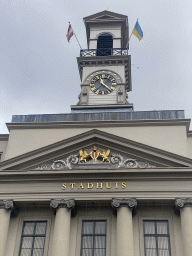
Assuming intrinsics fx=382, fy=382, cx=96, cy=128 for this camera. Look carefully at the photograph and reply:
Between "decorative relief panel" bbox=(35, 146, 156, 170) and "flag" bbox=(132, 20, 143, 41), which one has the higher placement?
"flag" bbox=(132, 20, 143, 41)

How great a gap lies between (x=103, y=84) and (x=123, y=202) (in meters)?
15.5

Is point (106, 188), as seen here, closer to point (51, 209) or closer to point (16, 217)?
point (51, 209)

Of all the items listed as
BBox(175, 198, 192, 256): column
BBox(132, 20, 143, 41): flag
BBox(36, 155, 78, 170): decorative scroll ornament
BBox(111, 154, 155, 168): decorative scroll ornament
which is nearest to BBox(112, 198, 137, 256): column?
BBox(111, 154, 155, 168): decorative scroll ornament

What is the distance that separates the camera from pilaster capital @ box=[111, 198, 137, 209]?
79.9 feet

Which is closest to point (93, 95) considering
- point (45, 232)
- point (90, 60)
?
point (90, 60)

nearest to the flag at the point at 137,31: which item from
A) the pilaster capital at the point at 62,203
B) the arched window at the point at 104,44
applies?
the arched window at the point at 104,44

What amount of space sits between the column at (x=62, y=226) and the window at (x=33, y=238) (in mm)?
1519

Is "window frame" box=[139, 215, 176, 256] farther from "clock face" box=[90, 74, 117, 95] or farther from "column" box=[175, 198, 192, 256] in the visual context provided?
"clock face" box=[90, 74, 117, 95]

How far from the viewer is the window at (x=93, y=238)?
23.9m

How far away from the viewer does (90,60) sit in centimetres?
3869

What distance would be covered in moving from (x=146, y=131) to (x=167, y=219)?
6.73m

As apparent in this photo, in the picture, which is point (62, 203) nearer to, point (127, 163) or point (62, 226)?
point (62, 226)

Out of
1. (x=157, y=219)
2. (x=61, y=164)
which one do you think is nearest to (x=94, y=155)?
(x=61, y=164)

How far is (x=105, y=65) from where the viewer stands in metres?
38.8
